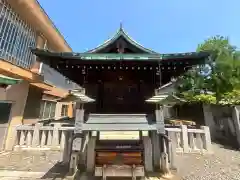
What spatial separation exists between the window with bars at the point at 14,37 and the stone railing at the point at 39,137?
12.5ft

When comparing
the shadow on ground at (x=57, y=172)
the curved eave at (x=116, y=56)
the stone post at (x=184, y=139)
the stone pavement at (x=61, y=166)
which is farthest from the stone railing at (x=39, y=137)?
the stone post at (x=184, y=139)

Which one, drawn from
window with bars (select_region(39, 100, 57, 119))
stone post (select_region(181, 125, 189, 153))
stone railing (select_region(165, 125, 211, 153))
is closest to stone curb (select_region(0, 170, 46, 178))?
window with bars (select_region(39, 100, 57, 119))

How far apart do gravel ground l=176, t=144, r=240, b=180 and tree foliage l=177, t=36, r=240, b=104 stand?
17.6 ft

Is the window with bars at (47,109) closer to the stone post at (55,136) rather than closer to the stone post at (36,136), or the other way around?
the stone post at (36,136)

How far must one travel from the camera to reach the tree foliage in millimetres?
12656

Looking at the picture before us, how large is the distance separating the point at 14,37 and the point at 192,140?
37.0 ft

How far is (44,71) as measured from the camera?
10.7 meters

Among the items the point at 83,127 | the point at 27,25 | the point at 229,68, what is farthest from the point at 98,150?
the point at 229,68

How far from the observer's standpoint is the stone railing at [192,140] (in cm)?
748

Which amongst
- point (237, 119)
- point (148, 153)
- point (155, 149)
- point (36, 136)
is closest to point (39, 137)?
point (36, 136)

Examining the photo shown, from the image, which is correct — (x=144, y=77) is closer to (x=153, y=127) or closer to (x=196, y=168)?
(x=153, y=127)

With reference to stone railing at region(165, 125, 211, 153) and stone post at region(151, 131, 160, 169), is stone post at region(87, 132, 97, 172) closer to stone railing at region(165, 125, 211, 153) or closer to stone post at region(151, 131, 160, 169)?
stone post at region(151, 131, 160, 169)

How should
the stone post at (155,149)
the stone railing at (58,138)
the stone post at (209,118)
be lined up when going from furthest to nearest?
the stone post at (209,118), the stone railing at (58,138), the stone post at (155,149)

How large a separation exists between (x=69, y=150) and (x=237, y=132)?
9.60 meters
